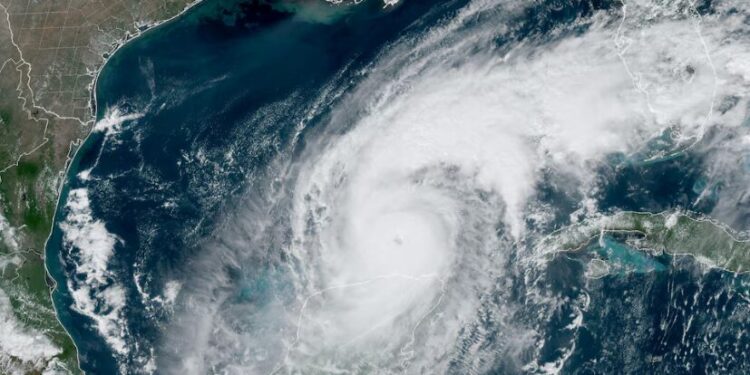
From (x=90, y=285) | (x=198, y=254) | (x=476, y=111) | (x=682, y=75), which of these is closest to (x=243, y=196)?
(x=198, y=254)

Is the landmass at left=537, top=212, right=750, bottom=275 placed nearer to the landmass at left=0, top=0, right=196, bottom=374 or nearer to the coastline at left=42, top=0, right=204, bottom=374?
the coastline at left=42, top=0, right=204, bottom=374

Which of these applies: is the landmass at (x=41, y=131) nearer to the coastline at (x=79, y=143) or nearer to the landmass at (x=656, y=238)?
the coastline at (x=79, y=143)

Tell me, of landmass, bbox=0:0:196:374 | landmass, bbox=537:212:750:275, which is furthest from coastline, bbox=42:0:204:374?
landmass, bbox=537:212:750:275

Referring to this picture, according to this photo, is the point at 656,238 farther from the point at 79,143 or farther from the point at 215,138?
the point at 79,143

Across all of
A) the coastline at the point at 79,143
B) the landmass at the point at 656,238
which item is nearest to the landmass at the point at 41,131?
the coastline at the point at 79,143

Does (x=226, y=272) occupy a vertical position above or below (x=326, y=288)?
above

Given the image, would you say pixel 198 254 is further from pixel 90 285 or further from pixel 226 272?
pixel 90 285

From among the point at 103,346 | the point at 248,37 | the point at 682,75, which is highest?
the point at 248,37
